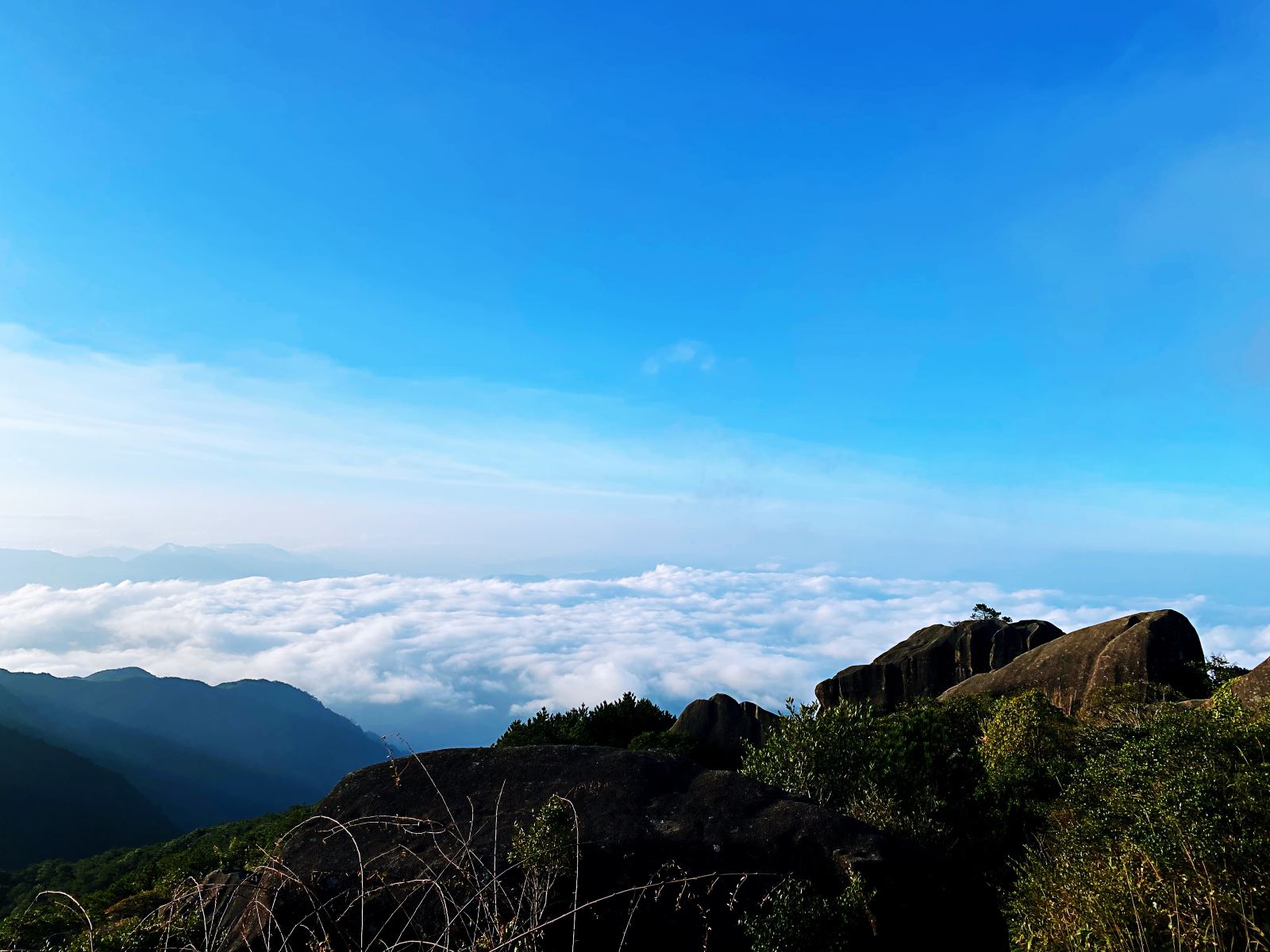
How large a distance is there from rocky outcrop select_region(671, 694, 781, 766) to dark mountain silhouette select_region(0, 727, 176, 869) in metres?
125

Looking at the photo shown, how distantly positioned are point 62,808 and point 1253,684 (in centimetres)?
17714

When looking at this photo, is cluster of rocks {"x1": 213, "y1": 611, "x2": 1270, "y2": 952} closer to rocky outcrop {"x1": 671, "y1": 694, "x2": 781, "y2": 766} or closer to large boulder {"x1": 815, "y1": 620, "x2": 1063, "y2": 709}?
rocky outcrop {"x1": 671, "y1": 694, "x2": 781, "y2": 766}

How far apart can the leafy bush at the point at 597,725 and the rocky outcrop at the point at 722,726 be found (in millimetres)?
2460

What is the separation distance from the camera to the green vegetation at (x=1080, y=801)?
517 inches

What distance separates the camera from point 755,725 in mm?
57062

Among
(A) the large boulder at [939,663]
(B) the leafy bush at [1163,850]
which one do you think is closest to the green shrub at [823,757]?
(B) the leafy bush at [1163,850]

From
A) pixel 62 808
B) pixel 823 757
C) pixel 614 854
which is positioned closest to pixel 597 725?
pixel 823 757

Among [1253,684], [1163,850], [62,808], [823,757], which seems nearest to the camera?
[1163,850]

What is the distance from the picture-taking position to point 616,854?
18531 mm

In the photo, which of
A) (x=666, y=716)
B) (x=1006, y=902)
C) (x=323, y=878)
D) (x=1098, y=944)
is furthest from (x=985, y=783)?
(x=666, y=716)

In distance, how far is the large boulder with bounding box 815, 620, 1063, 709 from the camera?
6188cm

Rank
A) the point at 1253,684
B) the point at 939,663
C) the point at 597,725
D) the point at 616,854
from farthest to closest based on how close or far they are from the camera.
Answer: the point at 939,663, the point at 597,725, the point at 1253,684, the point at 616,854

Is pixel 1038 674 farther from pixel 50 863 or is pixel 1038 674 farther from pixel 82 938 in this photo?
pixel 50 863

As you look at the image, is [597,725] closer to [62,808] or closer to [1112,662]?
[1112,662]
